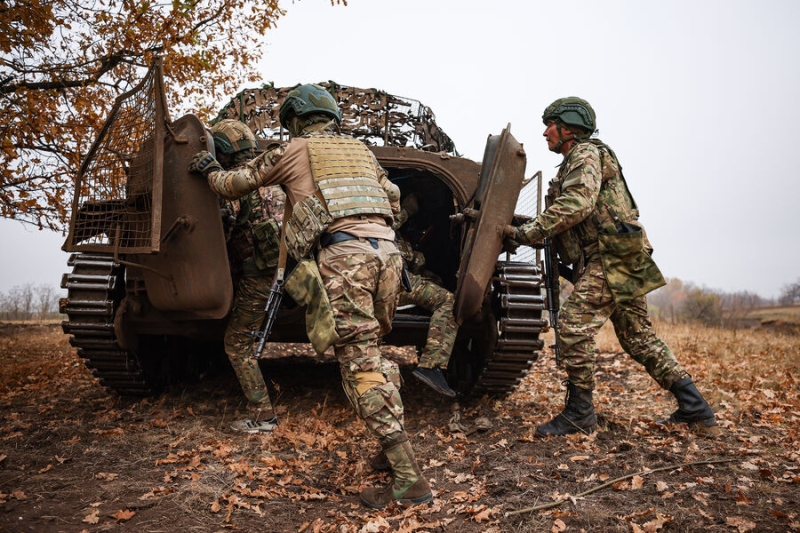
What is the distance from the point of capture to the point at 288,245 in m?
4.05

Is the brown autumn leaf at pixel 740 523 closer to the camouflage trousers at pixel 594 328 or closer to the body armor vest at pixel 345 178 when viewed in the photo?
the camouflage trousers at pixel 594 328

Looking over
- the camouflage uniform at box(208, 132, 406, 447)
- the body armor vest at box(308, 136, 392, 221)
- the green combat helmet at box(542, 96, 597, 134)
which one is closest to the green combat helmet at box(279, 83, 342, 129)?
the camouflage uniform at box(208, 132, 406, 447)

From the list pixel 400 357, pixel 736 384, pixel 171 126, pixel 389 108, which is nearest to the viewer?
pixel 171 126

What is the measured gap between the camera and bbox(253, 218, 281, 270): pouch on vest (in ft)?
16.6

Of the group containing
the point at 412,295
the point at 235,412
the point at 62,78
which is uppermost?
the point at 62,78

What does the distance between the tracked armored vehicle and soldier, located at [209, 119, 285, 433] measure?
0.27m

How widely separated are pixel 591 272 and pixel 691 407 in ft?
4.05

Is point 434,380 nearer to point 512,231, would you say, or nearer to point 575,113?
point 512,231

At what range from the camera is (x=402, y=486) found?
355cm

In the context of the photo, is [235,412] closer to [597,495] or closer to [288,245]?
[288,245]

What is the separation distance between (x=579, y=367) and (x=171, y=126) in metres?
3.46

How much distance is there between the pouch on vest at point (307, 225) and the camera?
388 centimetres

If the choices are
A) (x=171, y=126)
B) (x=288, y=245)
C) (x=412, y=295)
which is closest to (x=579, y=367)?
(x=412, y=295)

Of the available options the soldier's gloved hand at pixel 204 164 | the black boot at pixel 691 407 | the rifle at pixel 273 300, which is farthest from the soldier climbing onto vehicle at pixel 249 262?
the black boot at pixel 691 407
